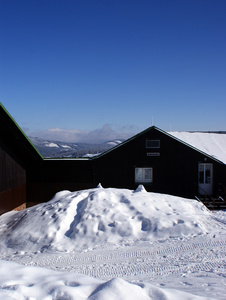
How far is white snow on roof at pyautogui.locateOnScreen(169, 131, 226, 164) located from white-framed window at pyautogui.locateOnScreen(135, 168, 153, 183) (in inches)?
185

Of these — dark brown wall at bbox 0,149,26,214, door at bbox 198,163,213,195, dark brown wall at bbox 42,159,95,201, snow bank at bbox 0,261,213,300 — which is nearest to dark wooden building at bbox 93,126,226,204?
door at bbox 198,163,213,195

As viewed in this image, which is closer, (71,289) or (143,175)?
(71,289)

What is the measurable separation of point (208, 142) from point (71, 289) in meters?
20.0

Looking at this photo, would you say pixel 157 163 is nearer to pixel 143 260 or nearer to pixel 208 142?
pixel 208 142

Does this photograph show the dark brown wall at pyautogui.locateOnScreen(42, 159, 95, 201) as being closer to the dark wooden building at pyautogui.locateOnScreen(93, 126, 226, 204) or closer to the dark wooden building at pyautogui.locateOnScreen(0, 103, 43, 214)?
the dark wooden building at pyautogui.locateOnScreen(0, 103, 43, 214)

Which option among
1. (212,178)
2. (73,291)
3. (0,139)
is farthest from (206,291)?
(212,178)

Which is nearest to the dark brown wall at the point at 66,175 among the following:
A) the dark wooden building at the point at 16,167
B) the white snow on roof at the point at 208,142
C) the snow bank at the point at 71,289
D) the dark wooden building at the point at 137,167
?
the dark wooden building at the point at 137,167

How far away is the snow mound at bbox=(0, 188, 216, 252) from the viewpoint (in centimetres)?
868

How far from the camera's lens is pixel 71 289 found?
163 inches

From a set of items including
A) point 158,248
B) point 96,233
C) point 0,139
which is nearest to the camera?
point 158,248

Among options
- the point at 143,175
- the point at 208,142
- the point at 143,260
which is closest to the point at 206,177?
the point at 208,142

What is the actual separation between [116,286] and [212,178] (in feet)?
53.8

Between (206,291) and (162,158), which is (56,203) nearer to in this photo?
(206,291)

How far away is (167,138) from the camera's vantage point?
60.9ft
